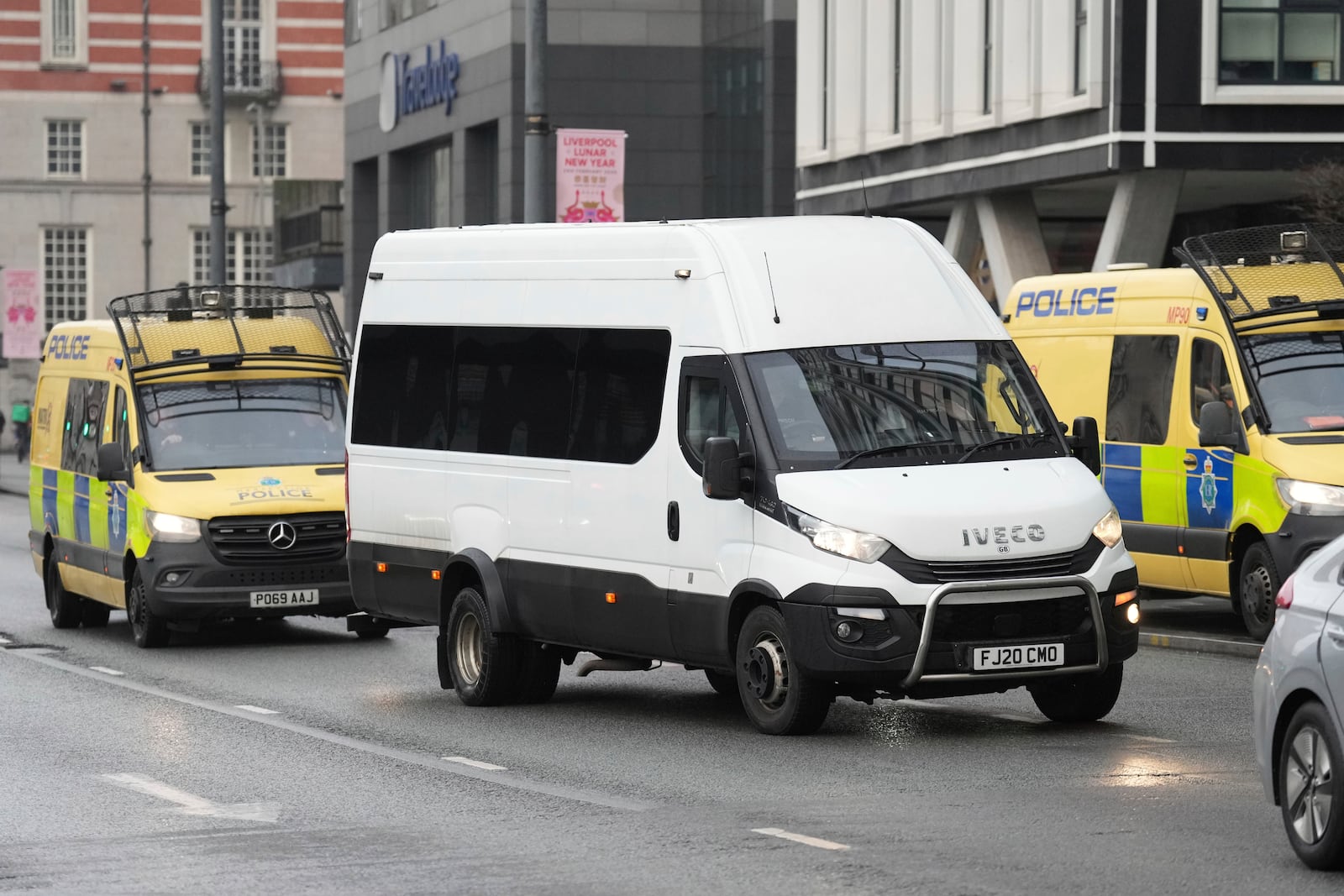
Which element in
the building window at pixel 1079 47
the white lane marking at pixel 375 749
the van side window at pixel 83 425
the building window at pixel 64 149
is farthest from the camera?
the building window at pixel 64 149

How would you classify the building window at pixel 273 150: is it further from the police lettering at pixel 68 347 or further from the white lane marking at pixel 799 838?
the white lane marking at pixel 799 838

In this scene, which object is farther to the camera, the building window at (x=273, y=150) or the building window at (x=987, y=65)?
the building window at (x=273, y=150)

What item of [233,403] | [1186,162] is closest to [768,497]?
[233,403]

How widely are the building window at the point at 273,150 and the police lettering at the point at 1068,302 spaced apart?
77.6 metres

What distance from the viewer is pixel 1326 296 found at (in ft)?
57.2

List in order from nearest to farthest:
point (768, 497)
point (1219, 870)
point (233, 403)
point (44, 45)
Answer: point (1219, 870) → point (768, 497) → point (233, 403) → point (44, 45)

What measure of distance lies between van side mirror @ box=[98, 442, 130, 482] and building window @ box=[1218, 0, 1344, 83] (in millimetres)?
17811

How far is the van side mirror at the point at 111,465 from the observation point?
18.8 m

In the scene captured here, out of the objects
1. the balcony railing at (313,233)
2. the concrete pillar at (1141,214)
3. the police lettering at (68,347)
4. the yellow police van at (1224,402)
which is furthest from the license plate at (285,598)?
the balcony railing at (313,233)

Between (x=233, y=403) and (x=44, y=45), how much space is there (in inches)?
3076

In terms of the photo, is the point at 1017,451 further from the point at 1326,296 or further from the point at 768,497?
the point at 1326,296

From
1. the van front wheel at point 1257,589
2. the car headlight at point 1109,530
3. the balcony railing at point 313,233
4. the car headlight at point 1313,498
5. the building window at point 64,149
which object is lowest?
the van front wheel at point 1257,589

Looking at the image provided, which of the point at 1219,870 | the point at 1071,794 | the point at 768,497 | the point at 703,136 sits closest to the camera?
the point at 1219,870

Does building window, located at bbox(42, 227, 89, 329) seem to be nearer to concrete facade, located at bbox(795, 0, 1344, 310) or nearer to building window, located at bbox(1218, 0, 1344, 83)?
concrete facade, located at bbox(795, 0, 1344, 310)
